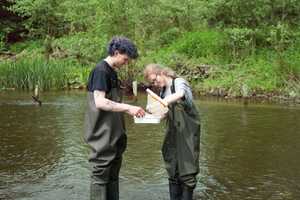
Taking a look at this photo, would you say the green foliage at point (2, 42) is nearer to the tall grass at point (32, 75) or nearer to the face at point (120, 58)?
the tall grass at point (32, 75)

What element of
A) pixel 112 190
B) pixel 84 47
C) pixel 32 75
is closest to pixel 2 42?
pixel 84 47

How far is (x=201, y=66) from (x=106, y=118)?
15.7 metres

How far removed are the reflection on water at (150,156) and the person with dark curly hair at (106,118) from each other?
1.54 metres

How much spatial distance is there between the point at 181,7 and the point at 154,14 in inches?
63.0

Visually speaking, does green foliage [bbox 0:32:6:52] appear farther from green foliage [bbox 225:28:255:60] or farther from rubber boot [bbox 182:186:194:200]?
rubber boot [bbox 182:186:194:200]

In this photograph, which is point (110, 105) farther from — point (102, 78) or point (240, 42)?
point (240, 42)

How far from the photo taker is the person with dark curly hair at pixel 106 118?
210 inches

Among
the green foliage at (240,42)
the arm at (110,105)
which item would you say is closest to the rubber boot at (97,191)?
the arm at (110,105)

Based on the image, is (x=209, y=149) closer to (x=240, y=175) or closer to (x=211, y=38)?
(x=240, y=175)

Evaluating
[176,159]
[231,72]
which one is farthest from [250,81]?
[176,159]

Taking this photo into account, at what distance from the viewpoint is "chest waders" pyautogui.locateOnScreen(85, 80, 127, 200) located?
5445 mm

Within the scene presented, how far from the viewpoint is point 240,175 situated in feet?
26.8

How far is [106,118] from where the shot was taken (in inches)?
214

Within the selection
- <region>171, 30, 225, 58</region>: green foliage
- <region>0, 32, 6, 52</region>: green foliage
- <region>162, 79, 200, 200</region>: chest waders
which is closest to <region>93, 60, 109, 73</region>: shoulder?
<region>162, 79, 200, 200</region>: chest waders
